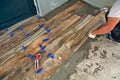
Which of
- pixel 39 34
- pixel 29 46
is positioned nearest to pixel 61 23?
pixel 39 34

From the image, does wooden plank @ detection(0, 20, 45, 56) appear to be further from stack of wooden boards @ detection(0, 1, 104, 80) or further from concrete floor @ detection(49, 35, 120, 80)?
concrete floor @ detection(49, 35, 120, 80)

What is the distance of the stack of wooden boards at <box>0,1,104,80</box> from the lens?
4.92 ft

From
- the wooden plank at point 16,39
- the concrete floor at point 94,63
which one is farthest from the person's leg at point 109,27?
the wooden plank at point 16,39

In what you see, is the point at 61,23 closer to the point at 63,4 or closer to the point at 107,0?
the point at 63,4

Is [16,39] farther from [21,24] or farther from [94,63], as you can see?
[94,63]

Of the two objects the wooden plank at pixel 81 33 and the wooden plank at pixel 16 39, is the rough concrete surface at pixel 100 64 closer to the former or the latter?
the wooden plank at pixel 81 33

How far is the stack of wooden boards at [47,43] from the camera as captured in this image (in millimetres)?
1500

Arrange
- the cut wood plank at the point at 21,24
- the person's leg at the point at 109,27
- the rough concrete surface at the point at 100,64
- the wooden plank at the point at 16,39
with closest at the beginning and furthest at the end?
the rough concrete surface at the point at 100,64
the person's leg at the point at 109,27
the wooden plank at the point at 16,39
the cut wood plank at the point at 21,24

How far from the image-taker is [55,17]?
2.04 meters

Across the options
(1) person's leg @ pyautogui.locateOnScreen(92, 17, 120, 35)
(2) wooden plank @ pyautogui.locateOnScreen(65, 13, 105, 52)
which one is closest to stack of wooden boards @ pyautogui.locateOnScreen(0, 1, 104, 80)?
(2) wooden plank @ pyautogui.locateOnScreen(65, 13, 105, 52)

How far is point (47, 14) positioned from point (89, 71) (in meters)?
0.97

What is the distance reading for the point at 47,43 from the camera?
68.0 inches

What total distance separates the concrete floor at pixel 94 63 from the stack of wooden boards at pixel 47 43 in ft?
0.23

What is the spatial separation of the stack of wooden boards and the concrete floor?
7 cm
